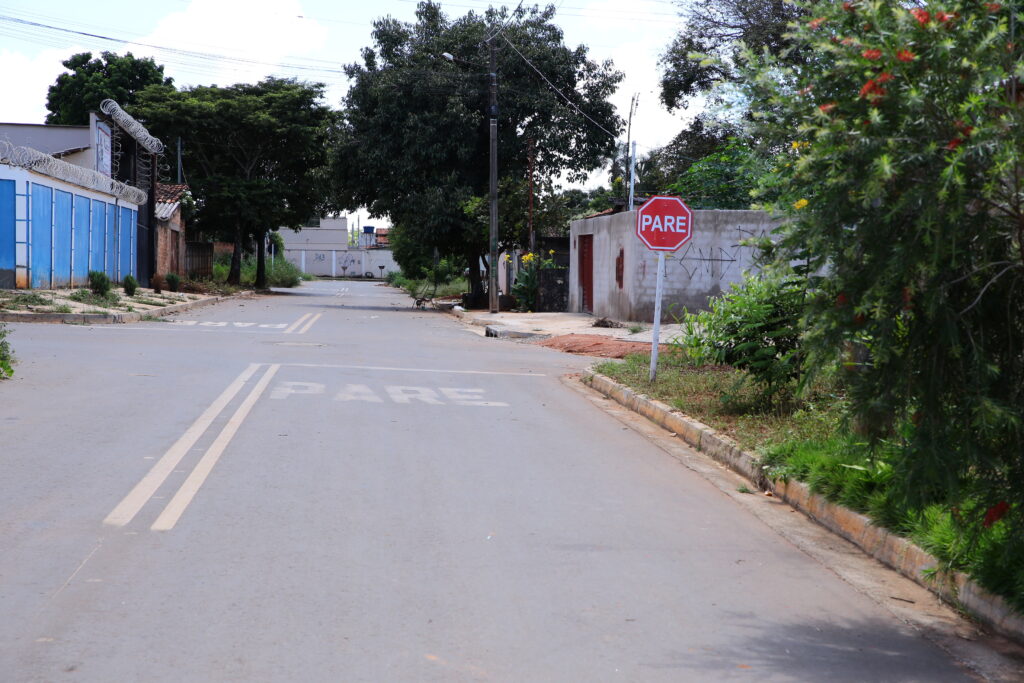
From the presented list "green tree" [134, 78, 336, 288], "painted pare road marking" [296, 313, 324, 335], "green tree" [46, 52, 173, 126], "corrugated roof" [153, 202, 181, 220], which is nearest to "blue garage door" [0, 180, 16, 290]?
"painted pare road marking" [296, 313, 324, 335]

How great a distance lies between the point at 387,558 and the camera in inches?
220

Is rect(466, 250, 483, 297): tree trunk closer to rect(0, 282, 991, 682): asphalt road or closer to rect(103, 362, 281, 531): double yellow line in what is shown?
rect(103, 362, 281, 531): double yellow line

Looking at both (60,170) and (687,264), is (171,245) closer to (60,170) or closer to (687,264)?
(60,170)

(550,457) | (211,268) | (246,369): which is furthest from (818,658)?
(211,268)

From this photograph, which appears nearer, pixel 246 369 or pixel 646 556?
pixel 646 556

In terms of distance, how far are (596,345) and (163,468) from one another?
1383 centimetres

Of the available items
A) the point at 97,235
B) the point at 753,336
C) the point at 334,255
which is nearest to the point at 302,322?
the point at 97,235

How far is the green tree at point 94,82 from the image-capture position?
62.8 meters

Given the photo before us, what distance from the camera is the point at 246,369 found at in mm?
14305

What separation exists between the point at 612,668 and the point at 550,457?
15.3 ft

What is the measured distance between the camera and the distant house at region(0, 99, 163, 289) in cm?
2684

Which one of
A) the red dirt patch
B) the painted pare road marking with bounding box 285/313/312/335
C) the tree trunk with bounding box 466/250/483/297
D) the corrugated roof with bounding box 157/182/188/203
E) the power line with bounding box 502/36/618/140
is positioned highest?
the power line with bounding box 502/36/618/140

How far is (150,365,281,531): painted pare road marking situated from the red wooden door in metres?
19.8

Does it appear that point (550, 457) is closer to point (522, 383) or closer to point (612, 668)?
point (612, 668)
